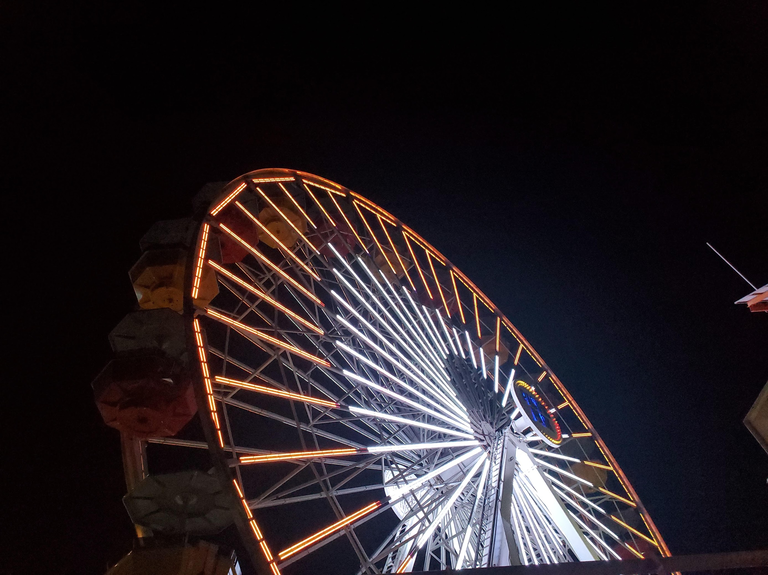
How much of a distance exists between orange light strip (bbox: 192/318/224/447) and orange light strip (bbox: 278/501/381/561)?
1.02 metres

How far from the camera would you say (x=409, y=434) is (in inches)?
344

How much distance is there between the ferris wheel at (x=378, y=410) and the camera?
530cm

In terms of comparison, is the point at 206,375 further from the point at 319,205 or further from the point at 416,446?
the point at 319,205

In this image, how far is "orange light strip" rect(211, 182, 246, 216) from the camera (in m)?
6.69

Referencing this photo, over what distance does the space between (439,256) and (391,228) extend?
124cm

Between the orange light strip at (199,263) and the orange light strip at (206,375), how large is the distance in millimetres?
518

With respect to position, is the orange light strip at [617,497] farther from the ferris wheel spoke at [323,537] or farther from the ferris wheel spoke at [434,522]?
the ferris wheel spoke at [323,537]

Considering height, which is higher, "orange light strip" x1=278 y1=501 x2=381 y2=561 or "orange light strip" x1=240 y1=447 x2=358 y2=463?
"orange light strip" x1=240 y1=447 x2=358 y2=463

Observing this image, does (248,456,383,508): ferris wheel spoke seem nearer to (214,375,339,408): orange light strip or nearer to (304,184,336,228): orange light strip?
(214,375,339,408): orange light strip

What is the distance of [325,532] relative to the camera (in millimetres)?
4711

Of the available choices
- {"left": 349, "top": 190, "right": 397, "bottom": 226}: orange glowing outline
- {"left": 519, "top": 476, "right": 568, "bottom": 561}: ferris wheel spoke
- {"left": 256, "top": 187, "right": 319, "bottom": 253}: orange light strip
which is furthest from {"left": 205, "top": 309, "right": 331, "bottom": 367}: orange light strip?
{"left": 349, "top": 190, "right": 397, "bottom": 226}: orange glowing outline

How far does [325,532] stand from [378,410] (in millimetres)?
3531

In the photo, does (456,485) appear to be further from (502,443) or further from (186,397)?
(186,397)

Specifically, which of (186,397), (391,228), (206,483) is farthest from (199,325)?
(391,228)
